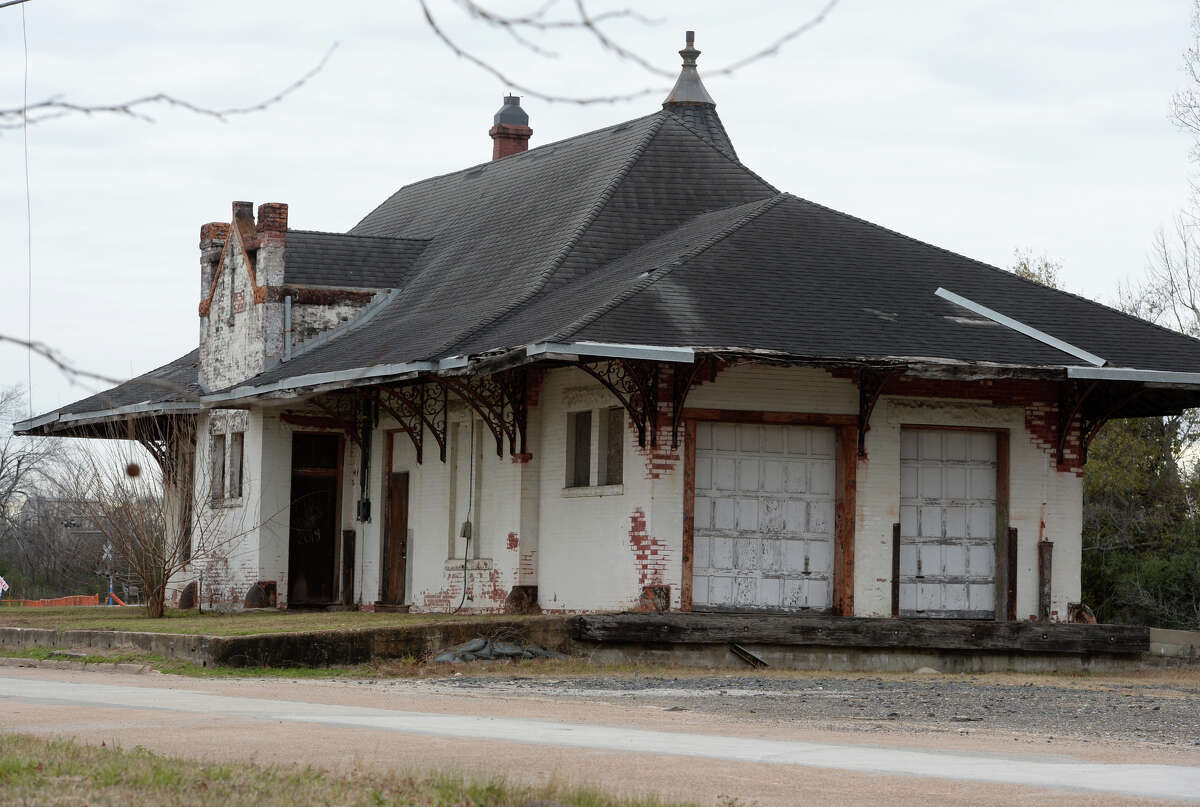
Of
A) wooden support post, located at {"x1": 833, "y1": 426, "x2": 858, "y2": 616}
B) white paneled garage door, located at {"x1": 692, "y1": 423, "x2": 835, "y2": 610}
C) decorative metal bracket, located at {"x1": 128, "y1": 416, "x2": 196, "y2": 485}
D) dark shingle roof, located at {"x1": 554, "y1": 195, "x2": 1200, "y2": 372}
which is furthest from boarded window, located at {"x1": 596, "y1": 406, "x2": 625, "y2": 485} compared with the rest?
decorative metal bracket, located at {"x1": 128, "y1": 416, "x2": 196, "y2": 485}

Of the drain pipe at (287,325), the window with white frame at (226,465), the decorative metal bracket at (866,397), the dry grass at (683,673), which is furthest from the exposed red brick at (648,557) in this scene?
the window with white frame at (226,465)

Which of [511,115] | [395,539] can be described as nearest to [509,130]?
[511,115]

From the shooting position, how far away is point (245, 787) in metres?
7.61

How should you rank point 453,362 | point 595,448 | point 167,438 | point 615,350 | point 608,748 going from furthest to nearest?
point 167,438
point 595,448
point 453,362
point 615,350
point 608,748

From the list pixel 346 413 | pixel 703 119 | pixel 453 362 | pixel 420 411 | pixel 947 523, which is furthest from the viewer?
pixel 703 119

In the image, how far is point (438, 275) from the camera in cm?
2872

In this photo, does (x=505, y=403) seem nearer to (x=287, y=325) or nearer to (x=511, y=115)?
(x=287, y=325)

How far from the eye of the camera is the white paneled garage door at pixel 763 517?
2122cm

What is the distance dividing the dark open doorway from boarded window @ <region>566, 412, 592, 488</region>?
7297mm

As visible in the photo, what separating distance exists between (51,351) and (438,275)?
24.1 m

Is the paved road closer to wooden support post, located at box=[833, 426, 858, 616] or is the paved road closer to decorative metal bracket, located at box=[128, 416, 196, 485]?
wooden support post, located at box=[833, 426, 858, 616]

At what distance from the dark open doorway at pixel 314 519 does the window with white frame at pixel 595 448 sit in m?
7.34

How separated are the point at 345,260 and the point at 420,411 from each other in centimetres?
522

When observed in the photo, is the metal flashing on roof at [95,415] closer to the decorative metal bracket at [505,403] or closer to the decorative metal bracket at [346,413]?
the decorative metal bracket at [346,413]
